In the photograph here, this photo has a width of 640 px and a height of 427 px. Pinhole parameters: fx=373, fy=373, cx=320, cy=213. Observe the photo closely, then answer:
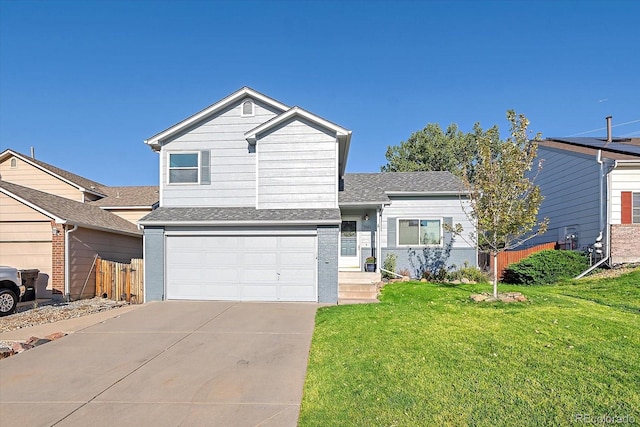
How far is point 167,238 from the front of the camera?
40.7ft

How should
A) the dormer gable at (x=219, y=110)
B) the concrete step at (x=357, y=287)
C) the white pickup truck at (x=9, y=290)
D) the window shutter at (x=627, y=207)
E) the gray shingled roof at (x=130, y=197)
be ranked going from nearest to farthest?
the white pickup truck at (x=9, y=290) < the concrete step at (x=357, y=287) < the dormer gable at (x=219, y=110) < the window shutter at (x=627, y=207) < the gray shingled roof at (x=130, y=197)

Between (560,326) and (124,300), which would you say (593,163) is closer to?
(560,326)

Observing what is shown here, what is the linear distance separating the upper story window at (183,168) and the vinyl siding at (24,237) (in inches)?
169

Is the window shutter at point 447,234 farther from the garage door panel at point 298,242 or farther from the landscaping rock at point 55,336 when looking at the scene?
the landscaping rock at point 55,336

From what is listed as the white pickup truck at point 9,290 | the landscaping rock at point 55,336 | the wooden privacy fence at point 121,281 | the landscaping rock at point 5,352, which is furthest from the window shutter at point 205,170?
the landscaping rock at point 5,352

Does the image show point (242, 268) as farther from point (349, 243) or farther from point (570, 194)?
point (570, 194)

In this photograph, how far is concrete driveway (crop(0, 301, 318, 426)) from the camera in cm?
466

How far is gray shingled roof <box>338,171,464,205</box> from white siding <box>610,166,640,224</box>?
5688mm

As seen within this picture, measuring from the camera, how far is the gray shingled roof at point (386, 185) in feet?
48.3

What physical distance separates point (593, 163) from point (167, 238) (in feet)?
55.7

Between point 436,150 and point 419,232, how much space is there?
65.7 feet

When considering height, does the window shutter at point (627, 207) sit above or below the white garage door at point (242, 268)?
above

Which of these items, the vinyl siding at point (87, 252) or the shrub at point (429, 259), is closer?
the vinyl siding at point (87, 252)

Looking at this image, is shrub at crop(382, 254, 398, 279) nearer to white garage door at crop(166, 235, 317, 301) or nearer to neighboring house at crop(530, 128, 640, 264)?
white garage door at crop(166, 235, 317, 301)
